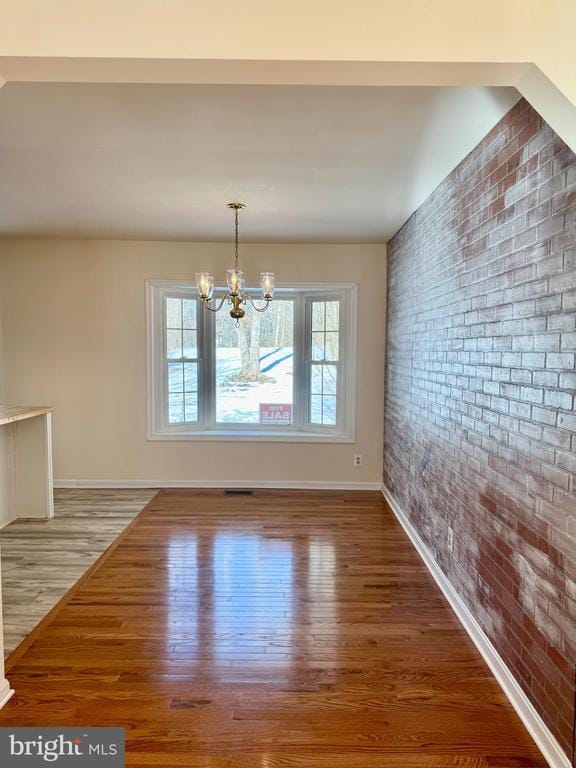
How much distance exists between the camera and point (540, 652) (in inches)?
64.9

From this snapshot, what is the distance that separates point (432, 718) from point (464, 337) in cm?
181

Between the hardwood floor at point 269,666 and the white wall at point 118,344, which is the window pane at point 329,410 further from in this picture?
the hardwood floor at point 269,666

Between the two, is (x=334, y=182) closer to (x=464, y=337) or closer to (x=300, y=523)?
(x=464, y=337)

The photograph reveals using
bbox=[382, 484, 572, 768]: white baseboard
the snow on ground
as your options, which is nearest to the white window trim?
the snow on ground

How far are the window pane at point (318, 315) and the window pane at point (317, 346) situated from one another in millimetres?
79

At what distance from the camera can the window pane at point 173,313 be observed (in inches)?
186

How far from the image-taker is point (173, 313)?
188 inches

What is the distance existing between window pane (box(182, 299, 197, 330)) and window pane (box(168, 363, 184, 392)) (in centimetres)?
47

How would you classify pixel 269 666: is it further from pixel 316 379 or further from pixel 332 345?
pixel 332 345

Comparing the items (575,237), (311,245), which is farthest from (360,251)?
(575,237)

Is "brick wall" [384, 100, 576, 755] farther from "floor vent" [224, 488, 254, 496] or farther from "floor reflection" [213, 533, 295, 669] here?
"floor vent" [224, 488, 254, 496]

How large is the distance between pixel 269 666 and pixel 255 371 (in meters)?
3.42

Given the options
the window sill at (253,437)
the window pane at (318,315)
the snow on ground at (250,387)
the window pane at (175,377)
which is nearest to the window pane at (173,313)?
the window pane at (175,377)

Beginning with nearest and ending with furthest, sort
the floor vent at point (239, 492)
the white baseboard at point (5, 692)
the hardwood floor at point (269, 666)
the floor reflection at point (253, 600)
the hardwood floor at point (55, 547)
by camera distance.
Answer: the hardwood floor at point (269, 666), the white baseboard at point (5, 692), the floor reflection at point (253, 600), the hardwood floor at point (55, 547), the floor vent at point (239, 492)
